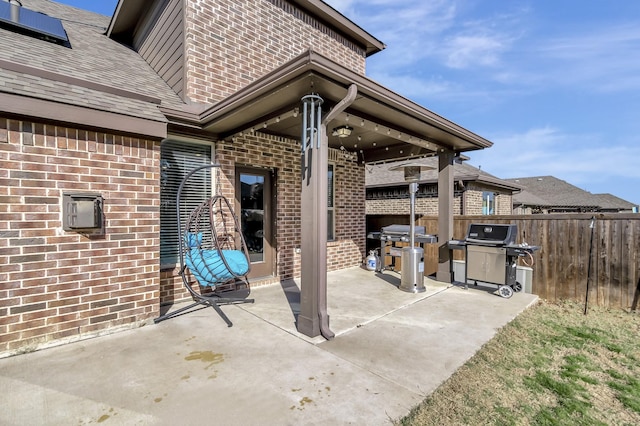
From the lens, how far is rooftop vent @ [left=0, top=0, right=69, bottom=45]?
4342 millimetres

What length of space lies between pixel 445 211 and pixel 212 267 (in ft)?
13.9

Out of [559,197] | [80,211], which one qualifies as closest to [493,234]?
[80,211]

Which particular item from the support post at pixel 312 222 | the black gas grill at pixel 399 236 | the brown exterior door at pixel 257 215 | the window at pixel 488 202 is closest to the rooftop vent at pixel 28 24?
the brown exterior door at pixel 257 215

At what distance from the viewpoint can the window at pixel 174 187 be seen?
437cm

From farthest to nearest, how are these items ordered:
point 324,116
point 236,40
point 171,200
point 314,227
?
point 236,40
point 171,200
point 324,116
point 314,227

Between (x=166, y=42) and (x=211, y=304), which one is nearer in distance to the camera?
(x=211, y=304)

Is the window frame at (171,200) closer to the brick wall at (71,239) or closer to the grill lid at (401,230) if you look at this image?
the brick wall at (71,239)

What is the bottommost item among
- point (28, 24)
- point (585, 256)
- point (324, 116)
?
point (585, 256)

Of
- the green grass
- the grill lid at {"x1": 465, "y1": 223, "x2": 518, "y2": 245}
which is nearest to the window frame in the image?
the green grass

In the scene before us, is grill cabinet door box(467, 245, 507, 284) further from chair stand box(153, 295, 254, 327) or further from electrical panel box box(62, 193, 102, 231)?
electrical panel box box(62, 193, 102, 231)

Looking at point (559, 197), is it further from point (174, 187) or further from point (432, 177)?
point (174, 187)

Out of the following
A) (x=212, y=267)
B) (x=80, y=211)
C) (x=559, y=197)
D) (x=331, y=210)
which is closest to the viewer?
(x=80, y=211)

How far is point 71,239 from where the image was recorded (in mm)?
3086

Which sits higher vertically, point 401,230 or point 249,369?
point 401,230
